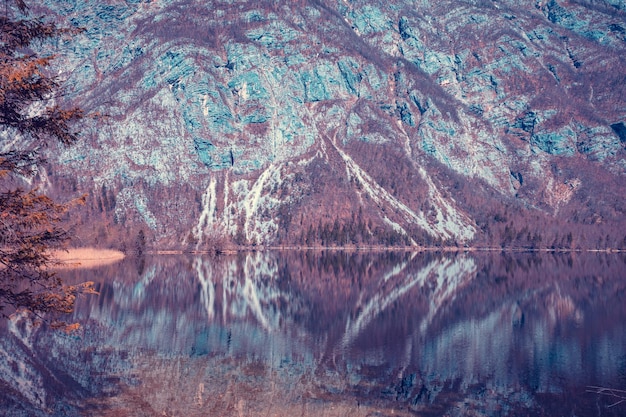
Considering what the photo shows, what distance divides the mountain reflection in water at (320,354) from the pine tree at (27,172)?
1341 cm

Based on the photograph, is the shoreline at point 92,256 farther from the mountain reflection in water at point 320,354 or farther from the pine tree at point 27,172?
the pine tree at point 27,172

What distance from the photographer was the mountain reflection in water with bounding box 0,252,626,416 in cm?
3098

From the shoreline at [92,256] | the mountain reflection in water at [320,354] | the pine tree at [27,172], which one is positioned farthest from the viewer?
the shoreline at [92,256]

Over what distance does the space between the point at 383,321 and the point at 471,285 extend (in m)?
38.6

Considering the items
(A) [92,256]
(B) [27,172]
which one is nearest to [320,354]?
(B) [27,172]

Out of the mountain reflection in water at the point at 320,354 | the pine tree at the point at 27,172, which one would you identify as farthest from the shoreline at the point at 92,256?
the pine tree at the point at 27,172

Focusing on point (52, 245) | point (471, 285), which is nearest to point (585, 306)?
point (471, 285)

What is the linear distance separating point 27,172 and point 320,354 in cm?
2889

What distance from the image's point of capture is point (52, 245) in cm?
1736

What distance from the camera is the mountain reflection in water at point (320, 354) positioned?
30984 mm

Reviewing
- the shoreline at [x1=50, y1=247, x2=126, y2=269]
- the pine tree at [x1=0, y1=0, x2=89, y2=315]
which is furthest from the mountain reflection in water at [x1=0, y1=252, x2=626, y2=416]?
the shoreline at [x1=50, y1=247, x2=126, y2=269]

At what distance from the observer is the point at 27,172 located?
1777 cm

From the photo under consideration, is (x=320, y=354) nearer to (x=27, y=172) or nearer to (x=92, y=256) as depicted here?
(x=27, y=172)

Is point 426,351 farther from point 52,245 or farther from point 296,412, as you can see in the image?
point 52,245
